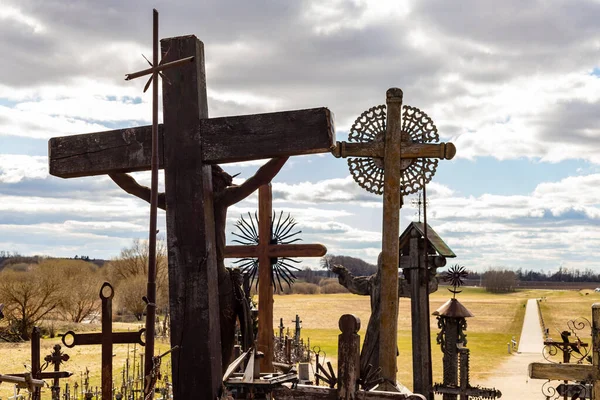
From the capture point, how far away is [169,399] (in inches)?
403

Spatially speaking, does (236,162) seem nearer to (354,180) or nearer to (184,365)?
(184,365)

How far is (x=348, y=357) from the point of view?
497 centimetres

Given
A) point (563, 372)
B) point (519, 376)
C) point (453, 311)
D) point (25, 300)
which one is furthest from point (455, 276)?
point (25, 300)

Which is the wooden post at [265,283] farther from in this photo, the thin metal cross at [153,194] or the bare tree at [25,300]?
the bare tree at [25,300]

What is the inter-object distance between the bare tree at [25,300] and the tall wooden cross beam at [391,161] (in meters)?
22.9

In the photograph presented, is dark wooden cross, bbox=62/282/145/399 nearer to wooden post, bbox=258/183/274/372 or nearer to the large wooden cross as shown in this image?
the large wooden cross

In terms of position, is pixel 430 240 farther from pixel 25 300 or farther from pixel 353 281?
pixel 25 300

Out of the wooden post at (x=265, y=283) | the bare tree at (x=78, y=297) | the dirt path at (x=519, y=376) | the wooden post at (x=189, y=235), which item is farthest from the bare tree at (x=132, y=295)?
the wooden post at (x=189, y=235)

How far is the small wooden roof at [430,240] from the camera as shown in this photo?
11.2 metres

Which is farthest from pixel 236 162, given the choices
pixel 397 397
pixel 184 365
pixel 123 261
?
pixel 123 261

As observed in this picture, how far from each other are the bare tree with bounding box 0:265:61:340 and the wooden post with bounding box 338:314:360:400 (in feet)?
87.1

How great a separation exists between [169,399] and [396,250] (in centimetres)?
405

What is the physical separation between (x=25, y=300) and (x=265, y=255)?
2311cm

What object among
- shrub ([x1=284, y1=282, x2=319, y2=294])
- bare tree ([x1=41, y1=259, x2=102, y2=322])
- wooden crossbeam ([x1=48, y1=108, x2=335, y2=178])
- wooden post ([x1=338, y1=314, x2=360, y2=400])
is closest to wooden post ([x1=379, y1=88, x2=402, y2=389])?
wooden post ([x1=338, y1=314, x2=360, y2=400])
